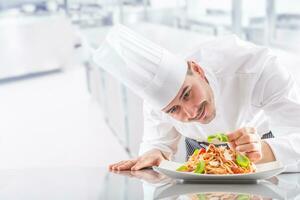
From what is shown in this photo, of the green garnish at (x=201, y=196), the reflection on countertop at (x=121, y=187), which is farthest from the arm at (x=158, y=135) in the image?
the green garnish at (x=201, y=196)

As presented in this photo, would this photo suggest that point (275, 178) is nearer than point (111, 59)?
Yes

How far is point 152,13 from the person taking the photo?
2.77m

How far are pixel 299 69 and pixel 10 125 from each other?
191 cm

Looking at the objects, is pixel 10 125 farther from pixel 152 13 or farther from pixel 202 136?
pixel 202 136

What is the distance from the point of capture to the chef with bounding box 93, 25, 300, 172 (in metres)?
0.95

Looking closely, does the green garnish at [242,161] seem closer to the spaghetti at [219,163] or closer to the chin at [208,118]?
the spaghetti at [219,163]

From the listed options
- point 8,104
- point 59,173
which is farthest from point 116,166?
point 8,104

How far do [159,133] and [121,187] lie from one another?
1.43ft

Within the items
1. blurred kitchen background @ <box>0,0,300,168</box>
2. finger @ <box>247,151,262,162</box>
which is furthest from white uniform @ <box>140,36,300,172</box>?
blurred kitchen background @ <box>0,0,300,168</box>

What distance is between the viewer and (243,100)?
1.02m

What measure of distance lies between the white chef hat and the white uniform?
9cm

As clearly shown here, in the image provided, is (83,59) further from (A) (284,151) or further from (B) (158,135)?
(A) (284,151)

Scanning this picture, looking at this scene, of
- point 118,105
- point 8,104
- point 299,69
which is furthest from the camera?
point 8,104

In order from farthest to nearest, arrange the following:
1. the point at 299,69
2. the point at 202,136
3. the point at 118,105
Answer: the point at 118,105
the point at 299,69
the point at 202,136
